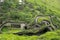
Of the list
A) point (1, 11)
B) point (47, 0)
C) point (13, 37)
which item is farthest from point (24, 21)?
point (47, 0)

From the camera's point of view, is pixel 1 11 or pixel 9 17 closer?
pixel 9 17

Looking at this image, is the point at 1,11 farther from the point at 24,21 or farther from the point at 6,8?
the point at 24,21

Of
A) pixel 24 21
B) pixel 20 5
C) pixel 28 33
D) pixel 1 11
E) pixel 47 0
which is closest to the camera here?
pixel 28 33

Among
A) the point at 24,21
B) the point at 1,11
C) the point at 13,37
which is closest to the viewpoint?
the point at 13,37

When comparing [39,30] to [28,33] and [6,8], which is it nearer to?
[28,33]

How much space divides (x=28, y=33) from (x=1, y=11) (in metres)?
10.9

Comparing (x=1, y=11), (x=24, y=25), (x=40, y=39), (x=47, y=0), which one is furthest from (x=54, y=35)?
(x=47, y=0)

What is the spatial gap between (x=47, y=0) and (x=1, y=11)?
18.0 meters

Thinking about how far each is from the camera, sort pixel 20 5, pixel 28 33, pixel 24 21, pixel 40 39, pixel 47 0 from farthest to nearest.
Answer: pixel 47 0, pixel 20 5, pixel 24 21, pixel 28 33, pixel 40 39

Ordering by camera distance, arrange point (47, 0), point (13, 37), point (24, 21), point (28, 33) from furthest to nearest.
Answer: point (47, 0) < point (24, 21) < point (28, 33) < point (13, 37)

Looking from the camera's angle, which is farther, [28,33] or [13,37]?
[28,33]

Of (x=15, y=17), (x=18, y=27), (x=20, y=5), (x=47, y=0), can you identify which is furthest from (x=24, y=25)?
(x=47, y=0)

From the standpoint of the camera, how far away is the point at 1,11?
101 feet

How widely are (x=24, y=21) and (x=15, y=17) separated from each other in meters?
1.75
